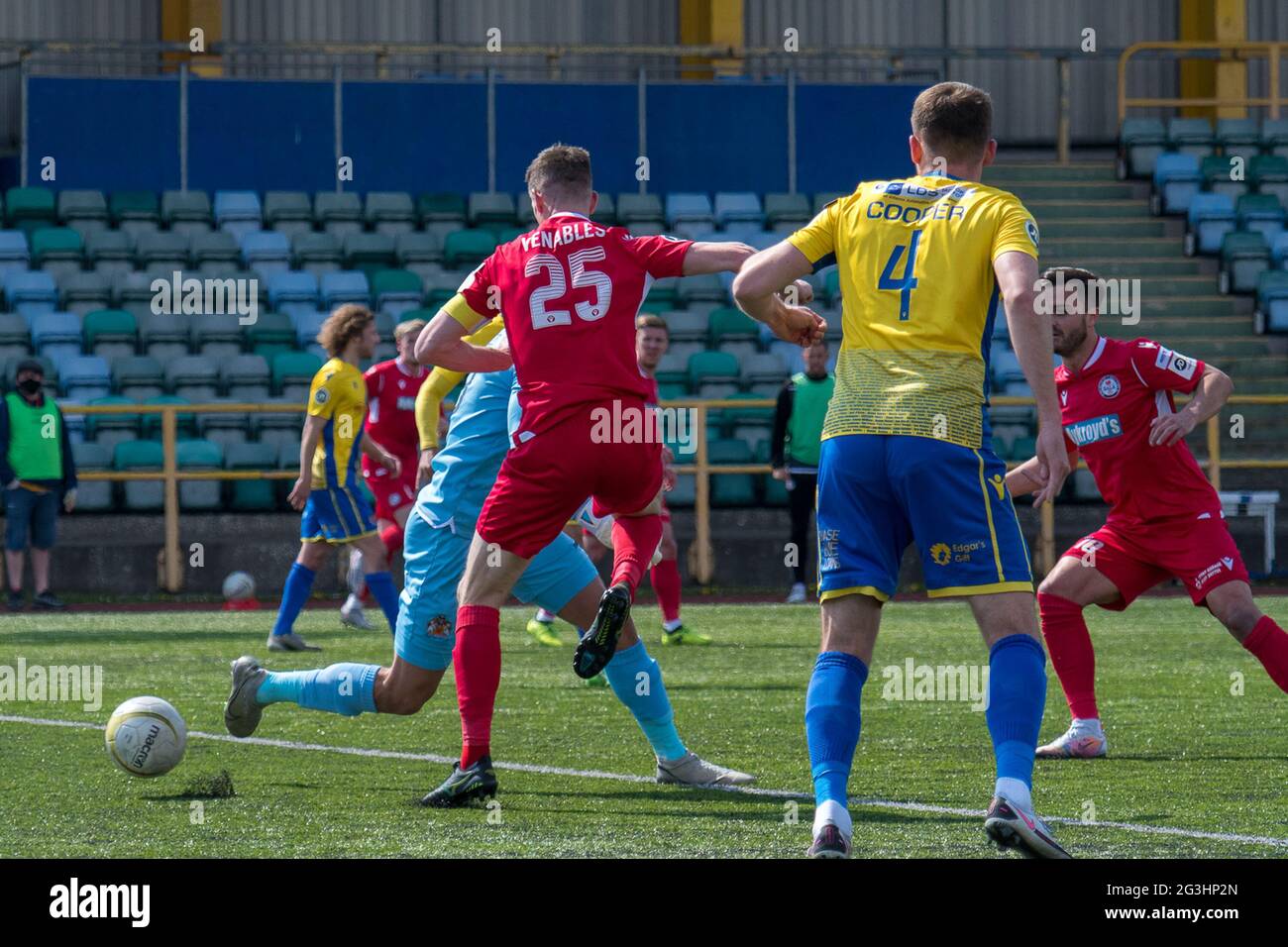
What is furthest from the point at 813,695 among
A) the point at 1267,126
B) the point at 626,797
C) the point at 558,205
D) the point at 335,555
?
the point at 1267,126

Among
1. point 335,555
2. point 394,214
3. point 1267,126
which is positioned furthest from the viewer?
point 1267,126

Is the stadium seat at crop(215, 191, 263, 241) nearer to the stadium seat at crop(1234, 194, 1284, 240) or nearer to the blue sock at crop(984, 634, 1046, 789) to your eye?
the stadium seat at crop(1234, 194, 1284, 240)

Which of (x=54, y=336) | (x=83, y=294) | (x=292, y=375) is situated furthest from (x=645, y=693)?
(x=83, y=294)

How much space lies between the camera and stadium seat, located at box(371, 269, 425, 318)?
65.4ft

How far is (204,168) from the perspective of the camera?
22.6 m

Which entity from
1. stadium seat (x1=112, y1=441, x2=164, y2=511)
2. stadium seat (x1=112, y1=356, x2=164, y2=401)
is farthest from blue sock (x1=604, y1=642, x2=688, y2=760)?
stadium seat (x1=112, y1=356, x2=164, y2=401)

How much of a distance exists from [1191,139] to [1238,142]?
59 centimetres

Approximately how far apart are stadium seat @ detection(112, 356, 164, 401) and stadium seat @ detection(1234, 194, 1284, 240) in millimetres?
12818

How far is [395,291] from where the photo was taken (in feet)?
66.2
